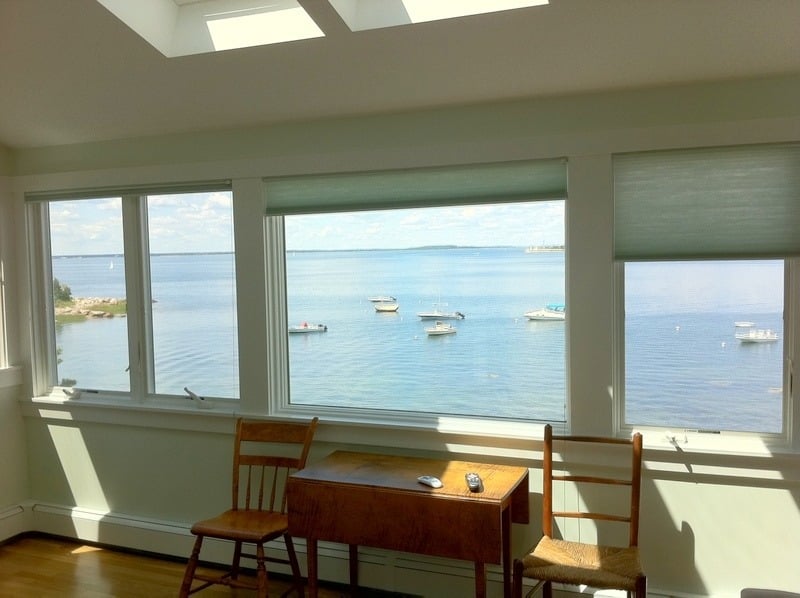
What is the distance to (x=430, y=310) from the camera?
3.35 m

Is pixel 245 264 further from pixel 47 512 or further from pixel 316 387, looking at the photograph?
pixel 47 512

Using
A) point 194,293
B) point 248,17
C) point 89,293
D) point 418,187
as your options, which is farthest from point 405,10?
point 89,293

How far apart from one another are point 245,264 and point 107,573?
1.72 m

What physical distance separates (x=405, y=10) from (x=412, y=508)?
1848 mm

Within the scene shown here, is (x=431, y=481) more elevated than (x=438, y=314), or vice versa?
(x=438, y=314)

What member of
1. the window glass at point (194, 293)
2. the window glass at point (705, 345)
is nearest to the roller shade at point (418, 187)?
the window glass at point (194, 293)

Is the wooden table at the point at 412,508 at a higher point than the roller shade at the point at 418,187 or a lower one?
lower

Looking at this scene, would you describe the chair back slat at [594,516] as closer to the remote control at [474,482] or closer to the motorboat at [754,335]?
the remote control at [474,482]

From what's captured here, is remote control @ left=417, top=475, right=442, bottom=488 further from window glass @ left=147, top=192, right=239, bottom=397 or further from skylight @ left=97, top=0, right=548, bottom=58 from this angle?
skylight @ left=97, top=0, right=548, bottom=58

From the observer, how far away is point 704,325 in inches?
114

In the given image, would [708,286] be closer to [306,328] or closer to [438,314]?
[438,314]

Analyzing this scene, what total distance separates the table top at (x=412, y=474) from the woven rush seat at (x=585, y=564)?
256 mm

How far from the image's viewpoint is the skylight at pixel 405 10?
255 centimetres

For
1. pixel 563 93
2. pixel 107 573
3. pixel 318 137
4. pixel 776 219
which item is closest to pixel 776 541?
pixel 776 219
